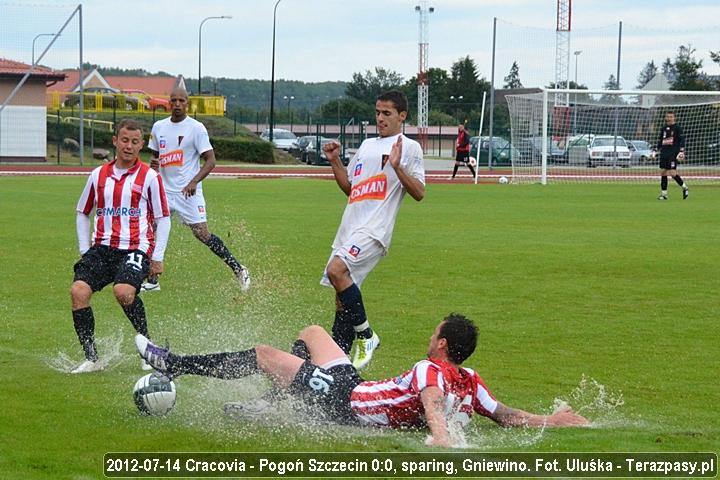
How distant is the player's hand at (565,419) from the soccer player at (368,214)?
1.96 metres

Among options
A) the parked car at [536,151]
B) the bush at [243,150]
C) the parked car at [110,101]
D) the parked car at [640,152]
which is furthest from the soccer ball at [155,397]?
the parked car at [110,101]

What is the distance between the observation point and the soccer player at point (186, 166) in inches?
521

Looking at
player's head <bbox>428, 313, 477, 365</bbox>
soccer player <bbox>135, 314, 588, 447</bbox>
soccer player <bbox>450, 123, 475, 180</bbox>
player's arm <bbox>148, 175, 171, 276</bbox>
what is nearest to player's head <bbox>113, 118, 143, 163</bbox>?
player's arm <bbox>148, 175, 171, 276</bbox>

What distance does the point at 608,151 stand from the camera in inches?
1804

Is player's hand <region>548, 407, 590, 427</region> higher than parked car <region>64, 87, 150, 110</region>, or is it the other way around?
parked car <region>64, 87, 150, 110</region>

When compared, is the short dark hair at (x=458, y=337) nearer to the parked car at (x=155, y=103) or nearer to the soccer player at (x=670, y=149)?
the soccer player at (x=670, y=149)

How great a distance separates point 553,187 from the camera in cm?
3647

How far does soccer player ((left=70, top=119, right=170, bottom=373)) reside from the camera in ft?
27.8

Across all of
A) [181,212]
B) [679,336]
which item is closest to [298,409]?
[679,336]

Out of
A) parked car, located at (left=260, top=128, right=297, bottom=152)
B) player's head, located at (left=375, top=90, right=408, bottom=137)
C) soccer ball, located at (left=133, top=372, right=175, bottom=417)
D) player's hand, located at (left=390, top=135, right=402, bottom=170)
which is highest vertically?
player's head, located at (left=375, top=90, right=408, bottom=137)

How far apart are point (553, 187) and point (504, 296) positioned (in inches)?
967

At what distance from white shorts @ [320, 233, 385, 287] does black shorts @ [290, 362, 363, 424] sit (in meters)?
1.86

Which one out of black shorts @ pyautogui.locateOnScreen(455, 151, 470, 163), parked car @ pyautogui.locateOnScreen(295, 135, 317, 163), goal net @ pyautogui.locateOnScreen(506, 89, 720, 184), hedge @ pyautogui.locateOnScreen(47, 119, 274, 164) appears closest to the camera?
goal net @ pyautogui.locateOnScreen(506, 89, 720, 184)

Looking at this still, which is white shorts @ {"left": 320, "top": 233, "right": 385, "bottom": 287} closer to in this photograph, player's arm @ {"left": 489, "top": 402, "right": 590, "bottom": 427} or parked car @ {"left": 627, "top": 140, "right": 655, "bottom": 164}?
player's arm @ {"left": 489, "top": 402, "right": 590, "bottom": 427}
